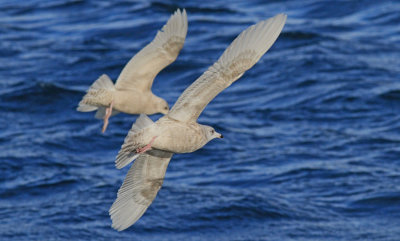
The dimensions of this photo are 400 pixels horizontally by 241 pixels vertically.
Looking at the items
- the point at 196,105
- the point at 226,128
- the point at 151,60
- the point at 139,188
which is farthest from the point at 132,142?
the point at 226,128

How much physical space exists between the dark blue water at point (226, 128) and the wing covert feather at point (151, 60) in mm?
5306

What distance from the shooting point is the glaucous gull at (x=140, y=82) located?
11.3m

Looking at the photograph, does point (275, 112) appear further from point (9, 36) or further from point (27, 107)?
point (9, 36)

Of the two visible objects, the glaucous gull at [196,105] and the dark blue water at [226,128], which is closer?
the glaucous gull at [196,105]

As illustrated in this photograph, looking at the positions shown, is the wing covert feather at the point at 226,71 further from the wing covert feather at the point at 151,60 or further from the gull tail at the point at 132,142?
the wing covert feather at the point at 151,60

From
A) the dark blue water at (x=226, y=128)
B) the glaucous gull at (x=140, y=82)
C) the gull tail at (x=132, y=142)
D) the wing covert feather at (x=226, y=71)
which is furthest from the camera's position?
the dark blue water at (x=226, y=128)

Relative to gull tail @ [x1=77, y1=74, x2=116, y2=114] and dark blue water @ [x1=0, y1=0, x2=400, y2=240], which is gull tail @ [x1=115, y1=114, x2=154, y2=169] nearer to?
gull tail @ [x1=77, y1=74, x2=116, y2=114]

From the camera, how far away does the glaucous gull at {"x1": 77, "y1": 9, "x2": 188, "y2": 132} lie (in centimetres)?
1134

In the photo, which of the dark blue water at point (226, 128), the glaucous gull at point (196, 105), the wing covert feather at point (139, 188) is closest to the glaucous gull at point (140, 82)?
the wing covert feather at point (139, 188)

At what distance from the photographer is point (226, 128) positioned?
19.7 meters

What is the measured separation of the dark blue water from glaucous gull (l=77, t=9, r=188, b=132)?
519cm

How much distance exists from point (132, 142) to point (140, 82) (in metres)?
2.56

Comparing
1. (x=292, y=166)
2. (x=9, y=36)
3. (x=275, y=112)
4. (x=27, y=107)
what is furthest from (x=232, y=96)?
(x=9, y=36)

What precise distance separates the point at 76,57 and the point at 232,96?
4.27 m
